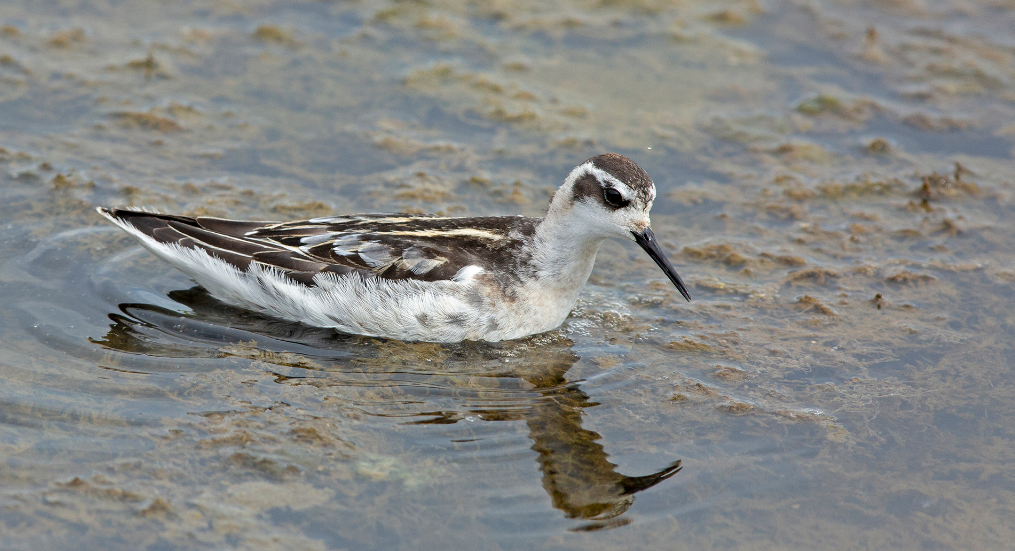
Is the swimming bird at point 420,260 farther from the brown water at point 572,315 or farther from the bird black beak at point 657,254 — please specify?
the brown water at point 572,315

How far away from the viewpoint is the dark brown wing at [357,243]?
665 cm

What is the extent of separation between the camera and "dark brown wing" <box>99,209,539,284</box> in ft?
21.8

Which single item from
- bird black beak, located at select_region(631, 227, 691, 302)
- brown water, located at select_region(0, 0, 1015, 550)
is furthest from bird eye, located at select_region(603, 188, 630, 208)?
brown water, located at select_region(0, 0, 1015, 550)

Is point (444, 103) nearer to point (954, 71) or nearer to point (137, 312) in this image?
point (137, 312)

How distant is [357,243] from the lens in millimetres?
6738

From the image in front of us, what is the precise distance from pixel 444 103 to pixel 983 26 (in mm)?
6155

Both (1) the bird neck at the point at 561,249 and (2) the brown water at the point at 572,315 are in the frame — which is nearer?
(2) the brown water at the point at 572,315

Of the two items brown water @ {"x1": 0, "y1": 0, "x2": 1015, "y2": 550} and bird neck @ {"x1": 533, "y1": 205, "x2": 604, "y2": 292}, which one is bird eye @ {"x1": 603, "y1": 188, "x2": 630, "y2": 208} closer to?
bird neck @ {"x1": 533, "y1": 205, "x2": 604, "y2": 292}

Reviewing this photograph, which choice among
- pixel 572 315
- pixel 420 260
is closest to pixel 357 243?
pixel 420 260

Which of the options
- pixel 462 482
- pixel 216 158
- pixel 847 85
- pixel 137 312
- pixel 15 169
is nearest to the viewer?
pixel 462 482

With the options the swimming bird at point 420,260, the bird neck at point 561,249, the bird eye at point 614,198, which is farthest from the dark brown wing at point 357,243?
the bird eye at point 614,198

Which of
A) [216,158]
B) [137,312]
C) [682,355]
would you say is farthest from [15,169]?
[682,355]

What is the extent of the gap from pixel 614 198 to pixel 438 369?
63.5 inches

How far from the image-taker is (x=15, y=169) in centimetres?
813
